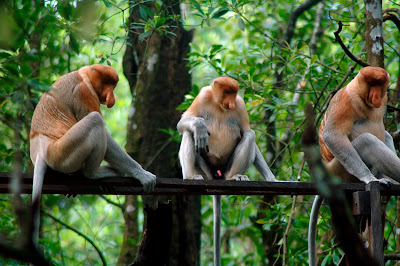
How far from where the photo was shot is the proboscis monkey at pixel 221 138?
4.39 metres

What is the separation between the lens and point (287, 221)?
5.67 metres

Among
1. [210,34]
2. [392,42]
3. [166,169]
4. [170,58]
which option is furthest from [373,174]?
[210,34]

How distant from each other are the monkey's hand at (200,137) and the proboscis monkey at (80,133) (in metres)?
0.74

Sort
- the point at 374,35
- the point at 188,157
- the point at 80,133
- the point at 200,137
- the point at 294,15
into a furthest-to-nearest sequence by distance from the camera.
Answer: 1. the point at 294,15
2. the point at 374,35
3. the point at 188,157
4. the point at 200,137
5. the point at 80,133

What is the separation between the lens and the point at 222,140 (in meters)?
4.62

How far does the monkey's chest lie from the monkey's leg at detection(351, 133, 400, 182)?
1096 millimetres

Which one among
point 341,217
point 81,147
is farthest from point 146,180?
point 341,217

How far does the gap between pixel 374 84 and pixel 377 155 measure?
64 cm

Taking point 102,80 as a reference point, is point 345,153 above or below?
below

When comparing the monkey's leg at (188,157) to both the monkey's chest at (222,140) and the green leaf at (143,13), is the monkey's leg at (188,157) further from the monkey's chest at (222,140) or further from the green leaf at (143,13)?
the green leaf at (143,13)

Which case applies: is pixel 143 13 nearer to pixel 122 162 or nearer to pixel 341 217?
pixel 122 162

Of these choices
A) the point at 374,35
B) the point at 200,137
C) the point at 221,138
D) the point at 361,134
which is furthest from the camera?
the point at 374,35

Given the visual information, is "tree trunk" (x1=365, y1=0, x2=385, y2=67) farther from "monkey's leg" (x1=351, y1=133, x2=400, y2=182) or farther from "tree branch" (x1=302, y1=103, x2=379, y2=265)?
"tree branch" (x1=302, y1=103, x2=379, y2=265)

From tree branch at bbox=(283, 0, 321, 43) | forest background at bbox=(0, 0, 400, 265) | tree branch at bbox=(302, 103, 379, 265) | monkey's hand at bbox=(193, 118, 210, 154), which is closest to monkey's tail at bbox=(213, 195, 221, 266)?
monkey's hand at bbox=(193, 118, 210, 154)
